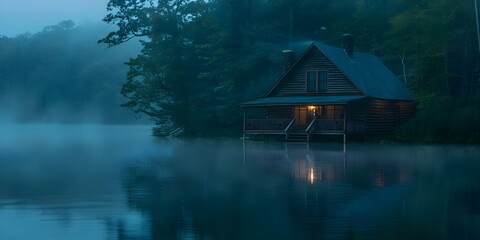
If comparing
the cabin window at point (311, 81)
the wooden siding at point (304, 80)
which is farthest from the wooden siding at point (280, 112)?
the cabin window at point (311, 81)

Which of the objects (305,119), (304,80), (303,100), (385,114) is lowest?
(305,119)

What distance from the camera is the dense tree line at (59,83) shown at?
165875 millimetres

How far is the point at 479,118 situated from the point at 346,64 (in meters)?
12.1

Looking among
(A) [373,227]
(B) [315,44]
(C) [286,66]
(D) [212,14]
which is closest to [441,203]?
(A) [373,227]

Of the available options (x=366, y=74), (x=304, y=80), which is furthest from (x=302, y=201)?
(x=366, y=74)

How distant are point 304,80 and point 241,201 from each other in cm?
4008

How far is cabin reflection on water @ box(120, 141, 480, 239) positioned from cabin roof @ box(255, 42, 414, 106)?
90.2 feet

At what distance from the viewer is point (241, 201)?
1588 cm

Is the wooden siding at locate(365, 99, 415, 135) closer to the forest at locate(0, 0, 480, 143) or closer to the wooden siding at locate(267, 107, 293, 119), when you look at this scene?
the forest at locate(0, 0, 480, 143)

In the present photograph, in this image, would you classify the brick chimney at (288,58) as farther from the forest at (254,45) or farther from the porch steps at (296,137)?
the porch steps at (296,137)

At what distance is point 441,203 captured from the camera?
15602 mm

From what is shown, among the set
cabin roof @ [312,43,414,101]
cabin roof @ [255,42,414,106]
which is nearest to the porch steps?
cabin roof @ [255,42,414,106]

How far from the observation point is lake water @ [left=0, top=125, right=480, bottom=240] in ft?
39.5

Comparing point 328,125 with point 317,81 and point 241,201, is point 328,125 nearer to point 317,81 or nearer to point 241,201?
point 317,81
